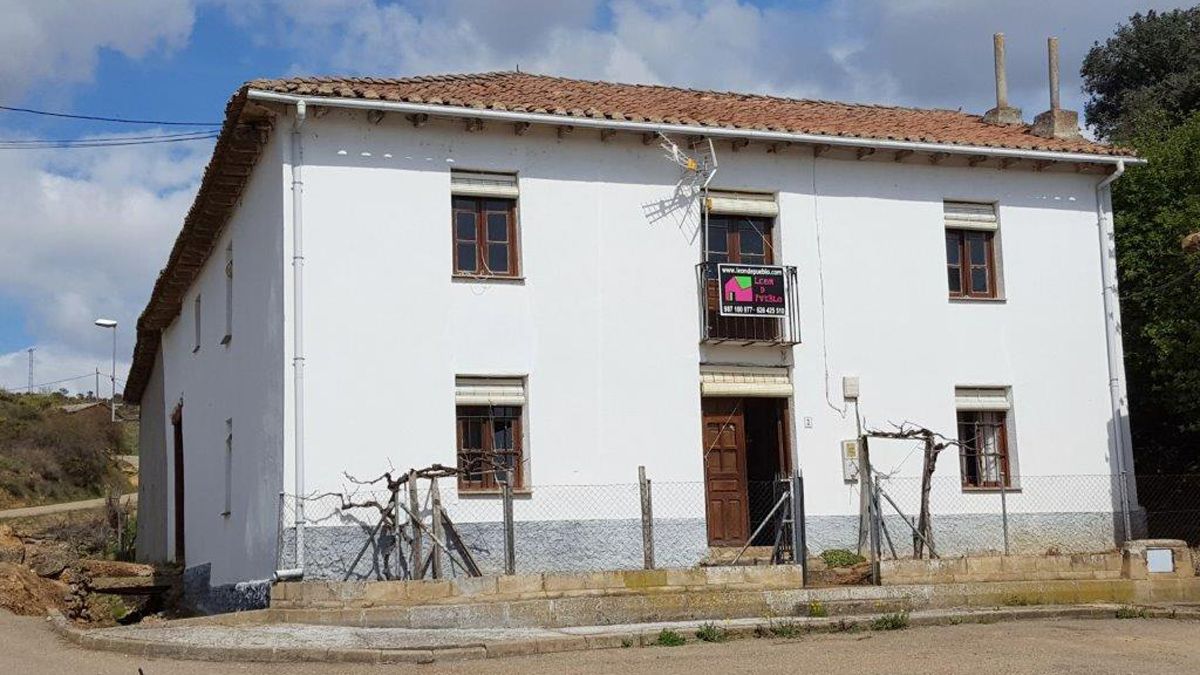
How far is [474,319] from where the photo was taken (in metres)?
17.2

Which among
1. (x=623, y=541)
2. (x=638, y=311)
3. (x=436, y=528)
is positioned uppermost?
(x=638, y=311)

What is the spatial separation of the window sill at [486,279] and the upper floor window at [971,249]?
6.50 meters

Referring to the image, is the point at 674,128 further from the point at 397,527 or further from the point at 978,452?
the point at 978,452

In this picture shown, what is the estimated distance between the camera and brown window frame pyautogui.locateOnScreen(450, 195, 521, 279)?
17484 millimetres

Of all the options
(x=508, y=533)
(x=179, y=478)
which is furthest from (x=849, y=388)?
(x=179, y=478)

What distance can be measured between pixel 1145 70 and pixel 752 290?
22.9 metres

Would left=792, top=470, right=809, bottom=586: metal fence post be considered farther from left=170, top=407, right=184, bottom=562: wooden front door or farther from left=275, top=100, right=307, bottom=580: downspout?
left=170, top=407, right=184, bottom=562: wooden front door

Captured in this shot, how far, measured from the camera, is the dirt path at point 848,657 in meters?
11.8

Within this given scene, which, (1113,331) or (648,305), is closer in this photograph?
(648,305)

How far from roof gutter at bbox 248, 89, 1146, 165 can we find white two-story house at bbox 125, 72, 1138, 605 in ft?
0.14

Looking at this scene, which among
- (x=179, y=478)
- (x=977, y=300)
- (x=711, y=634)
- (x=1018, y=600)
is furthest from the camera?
(x=179, y=478)

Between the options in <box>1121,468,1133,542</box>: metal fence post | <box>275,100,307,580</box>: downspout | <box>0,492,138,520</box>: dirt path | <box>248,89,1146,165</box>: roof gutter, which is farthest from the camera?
<box>0,492,138,520</box>: dirt path

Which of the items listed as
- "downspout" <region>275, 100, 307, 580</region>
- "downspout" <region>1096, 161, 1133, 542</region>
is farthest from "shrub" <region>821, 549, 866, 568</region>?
"downspout" <region>275, 100, 307, 580</region>

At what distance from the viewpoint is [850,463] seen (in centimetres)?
1870
